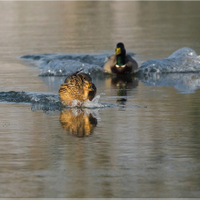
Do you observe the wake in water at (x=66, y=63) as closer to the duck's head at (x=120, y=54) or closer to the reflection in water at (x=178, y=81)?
the duck's head at (x=120, y=54)

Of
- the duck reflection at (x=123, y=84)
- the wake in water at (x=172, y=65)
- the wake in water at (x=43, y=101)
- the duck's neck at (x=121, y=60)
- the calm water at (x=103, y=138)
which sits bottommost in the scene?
the calm water at (x=103, y=138)

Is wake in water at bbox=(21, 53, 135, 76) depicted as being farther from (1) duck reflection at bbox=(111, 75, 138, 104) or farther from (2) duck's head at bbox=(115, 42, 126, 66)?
(1) duck reflection at bbox=(111, 75, 138, 104)

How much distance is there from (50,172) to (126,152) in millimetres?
1273

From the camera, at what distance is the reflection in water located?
14.1 meters

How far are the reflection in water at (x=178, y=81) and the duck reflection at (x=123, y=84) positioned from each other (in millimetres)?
355

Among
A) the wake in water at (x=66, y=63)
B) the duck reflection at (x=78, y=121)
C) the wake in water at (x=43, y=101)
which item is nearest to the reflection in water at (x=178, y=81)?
the wake in water at (x=66, y=63)

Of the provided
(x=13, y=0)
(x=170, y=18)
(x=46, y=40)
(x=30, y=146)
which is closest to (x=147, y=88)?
(x=30, y=146)

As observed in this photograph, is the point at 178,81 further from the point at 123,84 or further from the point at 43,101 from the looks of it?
the point at 43,101

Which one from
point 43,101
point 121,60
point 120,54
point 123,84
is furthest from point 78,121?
point 120,54

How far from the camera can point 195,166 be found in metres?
7.27

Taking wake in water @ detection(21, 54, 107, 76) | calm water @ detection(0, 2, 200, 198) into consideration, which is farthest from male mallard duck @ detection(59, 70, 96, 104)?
wake in water @ detection(21, 54, 107, 76)

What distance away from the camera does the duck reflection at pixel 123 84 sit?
508 inches

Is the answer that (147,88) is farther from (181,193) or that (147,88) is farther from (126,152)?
(181,193)

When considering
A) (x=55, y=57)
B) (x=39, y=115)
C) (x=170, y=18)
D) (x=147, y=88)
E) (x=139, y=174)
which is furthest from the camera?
(x=170, y=18)
